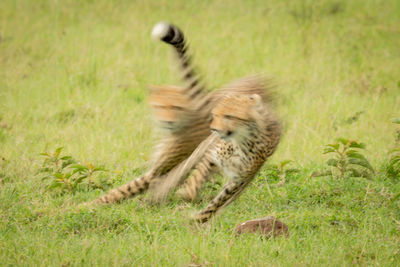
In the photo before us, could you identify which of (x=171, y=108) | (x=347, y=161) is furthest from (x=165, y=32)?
(x=347, y=161)

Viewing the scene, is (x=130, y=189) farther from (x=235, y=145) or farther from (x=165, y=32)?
(x=165, y=32)

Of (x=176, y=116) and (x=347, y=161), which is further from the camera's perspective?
(x=347, y=161)

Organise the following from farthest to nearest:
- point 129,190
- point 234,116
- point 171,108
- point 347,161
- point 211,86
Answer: point 211,86, point 347,161, point 129,190, point 171,108, point 234,116

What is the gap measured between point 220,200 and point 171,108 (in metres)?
0.68

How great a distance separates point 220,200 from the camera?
3.80 metres

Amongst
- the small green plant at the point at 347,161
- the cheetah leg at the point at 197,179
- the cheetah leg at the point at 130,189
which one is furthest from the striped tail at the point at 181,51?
the small green plant at the point at 347,161

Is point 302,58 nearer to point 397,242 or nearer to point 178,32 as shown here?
point 178,32

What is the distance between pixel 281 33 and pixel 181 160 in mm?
5182

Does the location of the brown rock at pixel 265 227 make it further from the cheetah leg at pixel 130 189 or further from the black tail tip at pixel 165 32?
the black tail tip at pixel 165 32

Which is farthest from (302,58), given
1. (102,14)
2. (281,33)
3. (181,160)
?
(181,160)

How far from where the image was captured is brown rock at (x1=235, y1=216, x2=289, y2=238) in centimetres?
355

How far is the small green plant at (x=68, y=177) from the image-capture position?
4.22m

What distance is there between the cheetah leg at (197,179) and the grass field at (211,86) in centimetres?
9

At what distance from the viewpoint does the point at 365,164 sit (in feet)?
14.2
